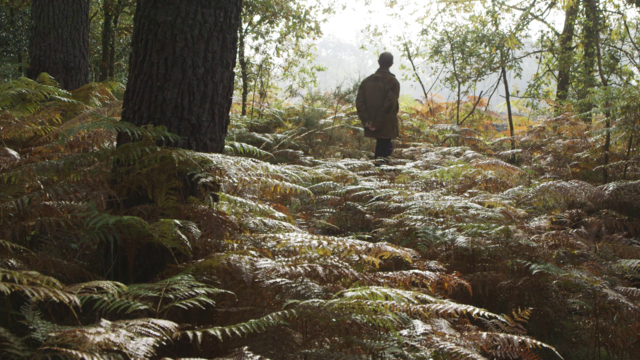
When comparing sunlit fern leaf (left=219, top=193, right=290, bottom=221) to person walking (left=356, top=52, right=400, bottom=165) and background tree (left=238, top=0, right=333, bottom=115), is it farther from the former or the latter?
background tree (left=238, top=0, right=333, bottom=115)

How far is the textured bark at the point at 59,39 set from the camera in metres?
5.88

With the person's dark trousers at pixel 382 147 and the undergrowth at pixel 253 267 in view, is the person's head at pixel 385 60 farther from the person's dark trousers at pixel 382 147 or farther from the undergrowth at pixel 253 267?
the undergrowth at pixel 253 267

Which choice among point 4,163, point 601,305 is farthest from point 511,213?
point 4,163

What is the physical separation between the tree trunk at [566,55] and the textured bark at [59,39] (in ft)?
27.6

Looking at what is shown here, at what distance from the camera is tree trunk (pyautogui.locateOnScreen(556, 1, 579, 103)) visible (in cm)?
953

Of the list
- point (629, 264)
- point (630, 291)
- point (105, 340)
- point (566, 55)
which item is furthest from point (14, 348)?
point (566, 55)

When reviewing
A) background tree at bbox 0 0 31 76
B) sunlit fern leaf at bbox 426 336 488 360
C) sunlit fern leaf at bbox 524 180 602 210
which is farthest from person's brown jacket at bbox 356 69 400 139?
background tree at bbox 0 0 31 76

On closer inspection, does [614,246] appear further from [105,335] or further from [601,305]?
[105,335]

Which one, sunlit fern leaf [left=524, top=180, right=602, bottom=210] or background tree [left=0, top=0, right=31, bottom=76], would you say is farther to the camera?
background tree [left=0, top=0, right=31, bottom=76]

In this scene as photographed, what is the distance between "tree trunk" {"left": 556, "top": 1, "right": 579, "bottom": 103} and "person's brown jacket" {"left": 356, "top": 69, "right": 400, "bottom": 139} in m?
3.80

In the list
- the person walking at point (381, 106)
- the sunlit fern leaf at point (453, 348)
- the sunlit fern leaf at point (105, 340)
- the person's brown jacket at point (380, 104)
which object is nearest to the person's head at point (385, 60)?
the person walking at point (381, 106)

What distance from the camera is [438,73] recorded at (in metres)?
12.3

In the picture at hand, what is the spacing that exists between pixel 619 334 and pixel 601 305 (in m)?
0.18

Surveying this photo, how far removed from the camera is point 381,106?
7.38 metres
